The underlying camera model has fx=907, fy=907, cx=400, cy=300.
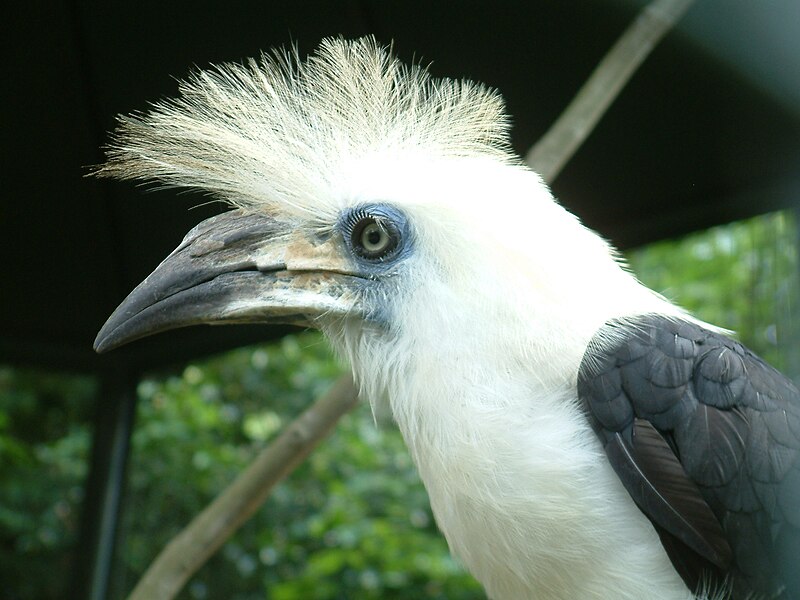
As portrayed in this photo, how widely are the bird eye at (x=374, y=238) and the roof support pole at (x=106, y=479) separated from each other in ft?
9.12

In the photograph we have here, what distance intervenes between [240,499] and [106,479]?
1586 millimetres

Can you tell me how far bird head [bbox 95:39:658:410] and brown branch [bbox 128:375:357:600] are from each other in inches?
44.0

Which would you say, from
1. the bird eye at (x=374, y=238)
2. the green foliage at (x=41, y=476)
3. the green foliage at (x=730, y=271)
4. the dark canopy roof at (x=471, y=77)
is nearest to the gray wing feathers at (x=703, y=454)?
the bird eye at (x=374, y=238)

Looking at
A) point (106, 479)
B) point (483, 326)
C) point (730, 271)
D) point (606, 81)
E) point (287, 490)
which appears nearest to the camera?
point (483, 326)

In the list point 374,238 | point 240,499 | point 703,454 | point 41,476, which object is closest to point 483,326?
point 374,238

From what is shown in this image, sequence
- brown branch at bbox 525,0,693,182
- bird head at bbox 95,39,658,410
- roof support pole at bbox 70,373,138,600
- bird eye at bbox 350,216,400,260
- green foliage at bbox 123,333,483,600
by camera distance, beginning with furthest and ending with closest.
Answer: green foliage at bbox 123,333,483,600 → roof support pole at bbox 70,373,138,600 → brown branch at bbox 525,0,693,182 → bird eye at bbox 350,216,400,260 → bird head at bbox 95,39,658,410

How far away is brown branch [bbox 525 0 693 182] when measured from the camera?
3096mm

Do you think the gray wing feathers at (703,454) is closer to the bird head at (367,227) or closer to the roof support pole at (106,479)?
the bird head at (367,227)

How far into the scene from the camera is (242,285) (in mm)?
2121

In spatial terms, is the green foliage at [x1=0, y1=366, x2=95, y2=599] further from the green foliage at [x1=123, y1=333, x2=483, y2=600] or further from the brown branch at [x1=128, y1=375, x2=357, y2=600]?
the brown branch at [x1=128, y1=375, x2=357, y2=600]

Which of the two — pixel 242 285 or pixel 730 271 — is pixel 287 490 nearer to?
pixel 730 271

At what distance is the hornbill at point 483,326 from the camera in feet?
6.15

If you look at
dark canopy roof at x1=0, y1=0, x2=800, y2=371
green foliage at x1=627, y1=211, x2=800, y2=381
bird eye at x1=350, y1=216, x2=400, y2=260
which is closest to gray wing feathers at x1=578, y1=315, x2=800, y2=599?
bird eye at x1=350, y1=216, x2=400, y2=260

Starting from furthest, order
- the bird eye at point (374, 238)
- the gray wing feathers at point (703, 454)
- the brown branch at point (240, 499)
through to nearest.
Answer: the brown branch at point (240, 499) < the bird eye at point (374, 238) < the gray wing feathers at point (703, 454)
